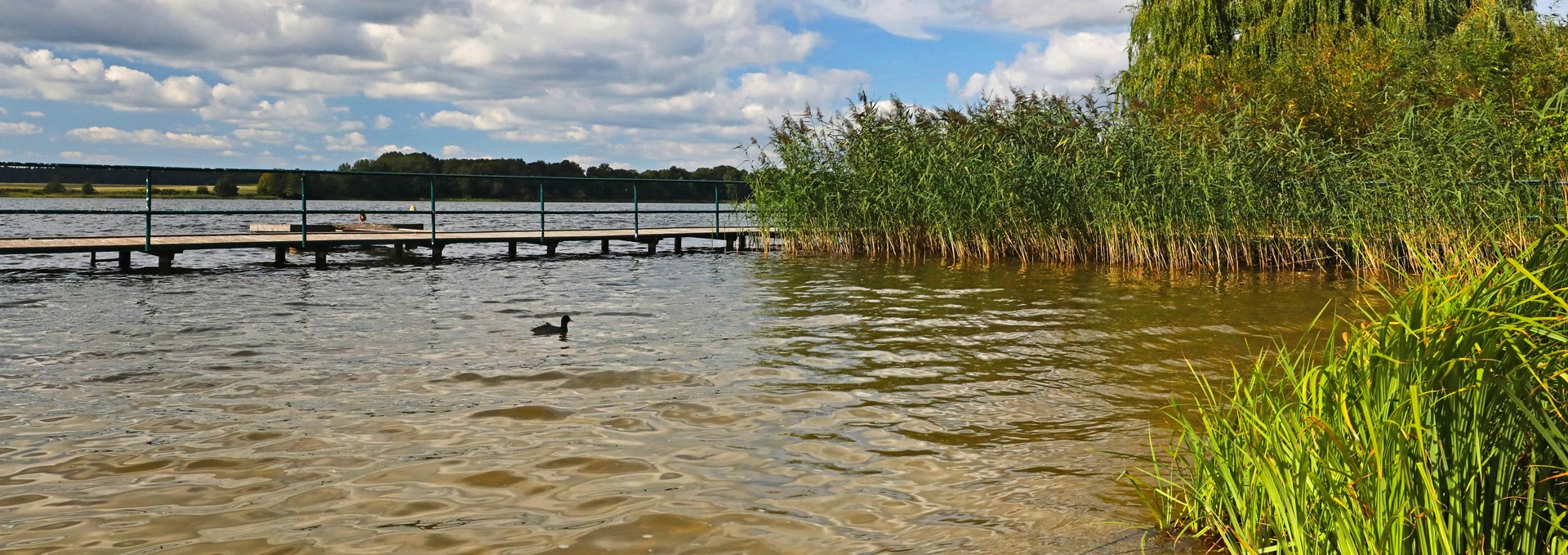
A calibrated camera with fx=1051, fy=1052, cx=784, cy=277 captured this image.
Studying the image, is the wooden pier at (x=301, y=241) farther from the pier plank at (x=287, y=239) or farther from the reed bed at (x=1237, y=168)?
the reed bed at (x=1237, y=168)

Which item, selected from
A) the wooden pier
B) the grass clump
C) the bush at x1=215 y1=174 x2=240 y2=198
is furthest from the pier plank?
the grass clump

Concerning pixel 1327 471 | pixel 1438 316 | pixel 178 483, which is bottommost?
pixel 178 483

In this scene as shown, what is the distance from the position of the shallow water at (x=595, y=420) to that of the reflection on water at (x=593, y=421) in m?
0.02

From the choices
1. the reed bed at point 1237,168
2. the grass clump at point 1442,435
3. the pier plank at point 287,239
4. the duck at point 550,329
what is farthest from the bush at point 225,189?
the grass clump at point 1442,435

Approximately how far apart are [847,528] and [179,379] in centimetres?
381

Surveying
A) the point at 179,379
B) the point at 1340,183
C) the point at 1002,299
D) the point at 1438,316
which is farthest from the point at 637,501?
the point at 1340,183

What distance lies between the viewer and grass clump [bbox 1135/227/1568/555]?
1983mm

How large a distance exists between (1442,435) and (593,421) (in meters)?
3.04

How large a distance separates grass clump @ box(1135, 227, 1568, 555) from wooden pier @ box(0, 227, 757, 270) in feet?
42.8

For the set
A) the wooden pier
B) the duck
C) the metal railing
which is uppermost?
the metal railing

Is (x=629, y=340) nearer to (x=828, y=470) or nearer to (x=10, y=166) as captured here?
(x=828, y=470)

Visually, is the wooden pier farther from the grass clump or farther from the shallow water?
the grass clump

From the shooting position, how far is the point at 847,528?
9.68 feet

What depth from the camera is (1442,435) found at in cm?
208
